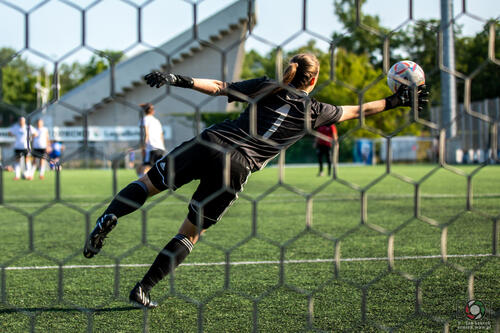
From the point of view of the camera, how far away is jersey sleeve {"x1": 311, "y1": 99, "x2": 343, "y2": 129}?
261cm

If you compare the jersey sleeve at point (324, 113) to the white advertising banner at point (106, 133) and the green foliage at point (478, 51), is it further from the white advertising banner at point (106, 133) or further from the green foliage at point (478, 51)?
the white advertising banner at point (106, 133)

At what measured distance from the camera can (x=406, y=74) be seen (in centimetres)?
262

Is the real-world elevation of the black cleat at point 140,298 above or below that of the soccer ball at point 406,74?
below

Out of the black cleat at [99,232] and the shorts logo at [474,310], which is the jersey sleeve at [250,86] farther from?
the shorts logo at [474,310]

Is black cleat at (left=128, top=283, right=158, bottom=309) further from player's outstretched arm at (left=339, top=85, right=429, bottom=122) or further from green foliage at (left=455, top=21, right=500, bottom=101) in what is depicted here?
green foliage at (left=455, top=21, right=500, bottom=101)

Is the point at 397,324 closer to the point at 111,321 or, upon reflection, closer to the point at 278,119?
the point at 278,119

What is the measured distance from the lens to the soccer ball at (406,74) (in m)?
2.56

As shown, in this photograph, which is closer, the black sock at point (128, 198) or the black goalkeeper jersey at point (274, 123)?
the black goalkeeper jersey at point (274, 123)

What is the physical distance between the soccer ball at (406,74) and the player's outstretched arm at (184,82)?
2.63 feet

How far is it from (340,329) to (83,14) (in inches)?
62.2

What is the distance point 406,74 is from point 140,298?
1.65 metres

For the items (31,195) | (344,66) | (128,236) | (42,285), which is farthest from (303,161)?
(42,285)
